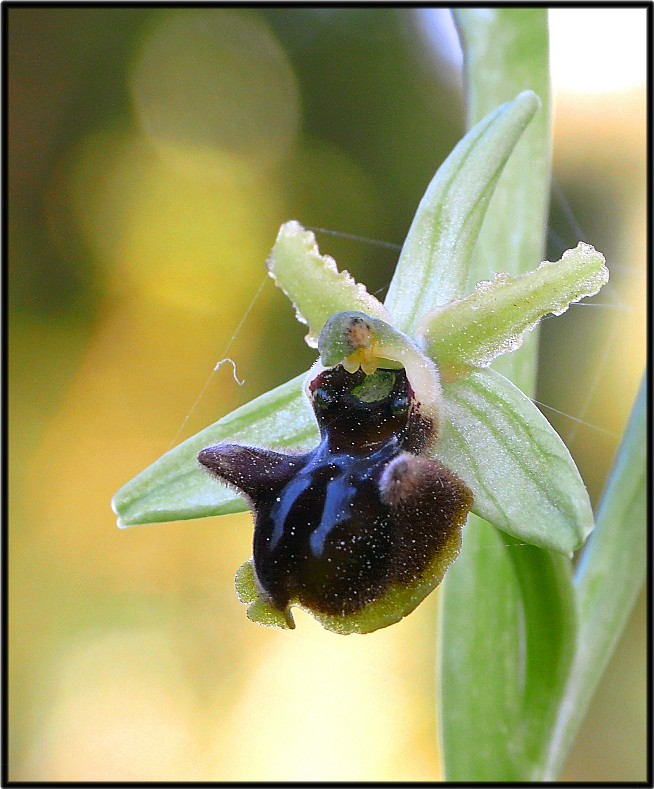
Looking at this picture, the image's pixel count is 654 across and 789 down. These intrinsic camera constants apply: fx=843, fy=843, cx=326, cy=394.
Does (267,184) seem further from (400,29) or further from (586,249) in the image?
(586,249)

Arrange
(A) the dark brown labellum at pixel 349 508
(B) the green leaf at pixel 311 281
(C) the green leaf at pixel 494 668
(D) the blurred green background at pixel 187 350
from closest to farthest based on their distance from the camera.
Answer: (A) the dark brown labellum at pixel 349 508 < (B) the green leaf at pixel 311 281 < (C) the green leaf at pixel 494 668 < (D) the blurred green background at pixel 187 350

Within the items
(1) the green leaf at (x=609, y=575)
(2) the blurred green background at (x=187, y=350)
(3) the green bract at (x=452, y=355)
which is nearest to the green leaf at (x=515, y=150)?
(3) the green bract at (x=452, y=355)

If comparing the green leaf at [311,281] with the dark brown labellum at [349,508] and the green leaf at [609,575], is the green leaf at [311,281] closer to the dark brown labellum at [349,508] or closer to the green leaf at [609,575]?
the dark brown labellum at [349,508]

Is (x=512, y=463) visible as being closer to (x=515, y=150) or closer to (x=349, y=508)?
(x=349, y=508)

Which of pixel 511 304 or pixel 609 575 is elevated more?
pixel 511 304

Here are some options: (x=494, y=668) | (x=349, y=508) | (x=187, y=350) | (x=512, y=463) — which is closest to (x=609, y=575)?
(x=494, y=668)

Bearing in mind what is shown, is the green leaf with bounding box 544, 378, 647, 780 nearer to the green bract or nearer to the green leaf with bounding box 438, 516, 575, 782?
the green leaf with bounding box 438, 516, 575, 782

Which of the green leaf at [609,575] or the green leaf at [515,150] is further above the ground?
the green leaf at [515,150]
